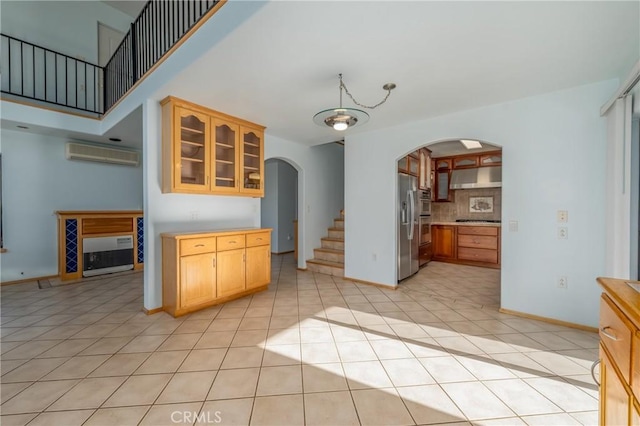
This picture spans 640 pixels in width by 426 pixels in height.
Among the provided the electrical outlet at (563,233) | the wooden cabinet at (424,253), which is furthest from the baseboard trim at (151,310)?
the electrical outlet at (563,233)

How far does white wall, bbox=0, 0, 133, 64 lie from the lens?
4348 mm

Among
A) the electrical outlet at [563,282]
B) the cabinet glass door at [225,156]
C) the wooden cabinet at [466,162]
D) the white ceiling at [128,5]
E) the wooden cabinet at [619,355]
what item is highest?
the white ceiling at [128,5]

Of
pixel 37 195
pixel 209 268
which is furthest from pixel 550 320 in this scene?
pixel 37 195

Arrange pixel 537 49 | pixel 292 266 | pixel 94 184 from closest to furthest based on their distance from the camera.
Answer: pixel 537 49 → pixel 94 184 → pixel 292 266

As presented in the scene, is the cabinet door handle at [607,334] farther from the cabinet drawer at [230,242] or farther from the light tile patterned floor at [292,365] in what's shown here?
the cabinet drawer at [230,242]

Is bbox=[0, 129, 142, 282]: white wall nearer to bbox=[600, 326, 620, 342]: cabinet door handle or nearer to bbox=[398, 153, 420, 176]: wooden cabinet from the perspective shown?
bbox=[398, 153, 420, 176]: wooden cabinet

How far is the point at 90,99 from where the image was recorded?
206 inches

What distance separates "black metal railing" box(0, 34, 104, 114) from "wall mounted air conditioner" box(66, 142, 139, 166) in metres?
0.65

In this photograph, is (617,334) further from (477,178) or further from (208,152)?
(477,178)

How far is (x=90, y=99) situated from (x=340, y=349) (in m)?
6.43

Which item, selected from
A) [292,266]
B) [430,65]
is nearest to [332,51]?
[430,65]

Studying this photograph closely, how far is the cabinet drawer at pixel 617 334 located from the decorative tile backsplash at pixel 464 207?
5.78 metres

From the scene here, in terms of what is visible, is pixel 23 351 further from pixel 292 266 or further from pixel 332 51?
pixel 292 266

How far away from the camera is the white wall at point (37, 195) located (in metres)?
4.18
